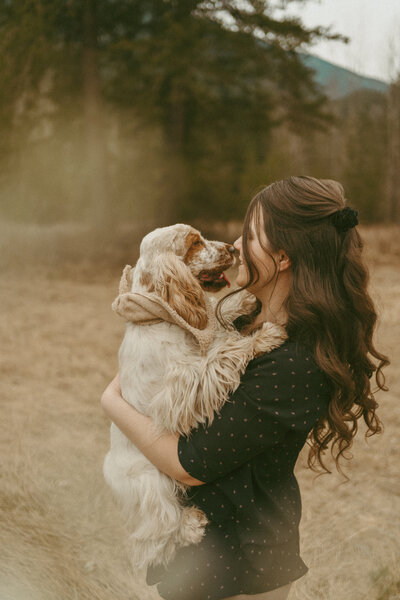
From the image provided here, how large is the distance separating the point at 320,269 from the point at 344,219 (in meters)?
0.19

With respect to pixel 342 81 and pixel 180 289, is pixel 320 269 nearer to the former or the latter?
pixel 180 289

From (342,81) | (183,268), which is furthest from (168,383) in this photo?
(342,81)

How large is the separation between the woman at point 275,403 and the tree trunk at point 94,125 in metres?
15.7

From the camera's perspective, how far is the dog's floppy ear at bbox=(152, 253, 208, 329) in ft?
7.73

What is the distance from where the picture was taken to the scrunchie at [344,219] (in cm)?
186

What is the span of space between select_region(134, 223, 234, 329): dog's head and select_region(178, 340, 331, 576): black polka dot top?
546 millimetres

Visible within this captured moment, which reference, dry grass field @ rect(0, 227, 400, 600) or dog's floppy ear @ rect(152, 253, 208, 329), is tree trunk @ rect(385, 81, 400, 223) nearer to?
dry grass field @ rect(0, 227, 400, 600)

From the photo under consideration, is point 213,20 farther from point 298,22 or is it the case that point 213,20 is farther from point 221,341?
point 221,341

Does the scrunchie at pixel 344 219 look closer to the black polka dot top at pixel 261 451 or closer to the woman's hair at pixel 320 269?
the woman's hair at pixel 320 269

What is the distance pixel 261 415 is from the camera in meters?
1.81

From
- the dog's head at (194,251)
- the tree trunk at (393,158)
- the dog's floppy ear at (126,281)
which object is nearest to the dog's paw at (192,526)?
the dog's floppy ear at (126,281)

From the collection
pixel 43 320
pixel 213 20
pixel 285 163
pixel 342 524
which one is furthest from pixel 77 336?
pixel 285 163

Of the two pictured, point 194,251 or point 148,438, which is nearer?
point 148,438

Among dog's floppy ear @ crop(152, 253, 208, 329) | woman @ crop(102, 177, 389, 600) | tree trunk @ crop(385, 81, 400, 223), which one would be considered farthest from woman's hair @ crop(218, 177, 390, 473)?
tree trunk @ crop(385, 81, 400, 223)
